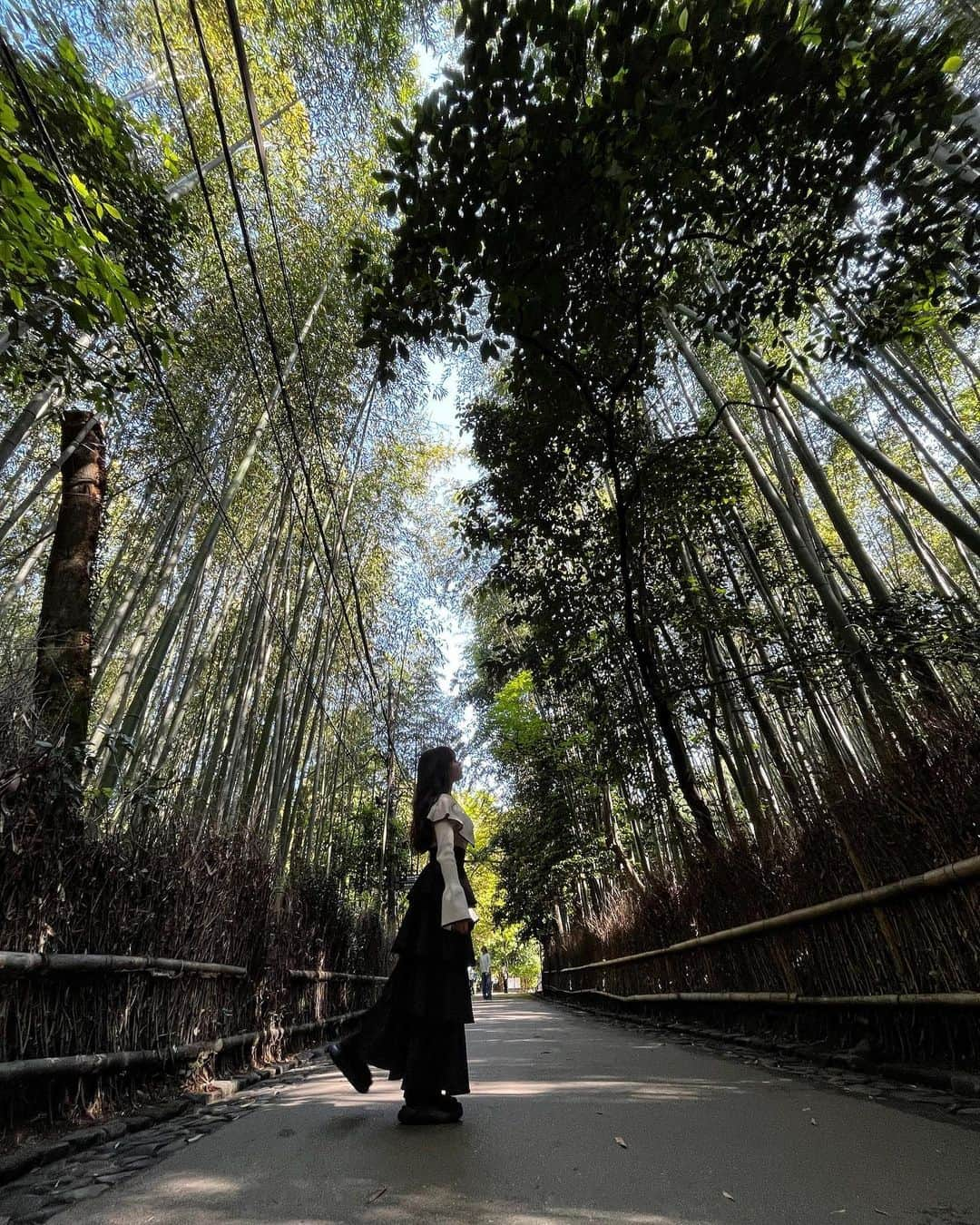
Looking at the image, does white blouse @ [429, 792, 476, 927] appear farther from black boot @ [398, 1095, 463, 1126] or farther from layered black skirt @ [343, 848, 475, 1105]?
black boot @ [398, 1095, 463, 1126]

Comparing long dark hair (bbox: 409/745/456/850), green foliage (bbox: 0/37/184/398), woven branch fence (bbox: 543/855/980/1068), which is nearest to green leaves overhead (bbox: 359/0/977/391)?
green foliage (bbox: 0/37/184/398)

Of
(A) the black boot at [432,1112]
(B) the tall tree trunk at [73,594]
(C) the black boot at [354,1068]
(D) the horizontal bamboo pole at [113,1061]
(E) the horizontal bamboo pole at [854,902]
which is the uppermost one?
(B) the tall tree trunk at [73,594]

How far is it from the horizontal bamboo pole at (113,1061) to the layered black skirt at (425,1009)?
76 centimetres

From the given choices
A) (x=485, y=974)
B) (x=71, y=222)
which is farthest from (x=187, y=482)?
(x=485, y=974)

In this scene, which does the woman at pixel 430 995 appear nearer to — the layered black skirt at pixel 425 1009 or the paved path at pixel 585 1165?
the layered black skirt at pixel 425 1009

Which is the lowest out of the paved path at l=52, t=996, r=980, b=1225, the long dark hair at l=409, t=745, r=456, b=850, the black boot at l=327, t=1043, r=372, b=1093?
the paved path at l=52, t=996, r=980, b=1225

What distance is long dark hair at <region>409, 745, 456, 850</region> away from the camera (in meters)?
2.35

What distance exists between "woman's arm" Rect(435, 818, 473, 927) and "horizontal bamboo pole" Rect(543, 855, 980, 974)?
1.53 metres

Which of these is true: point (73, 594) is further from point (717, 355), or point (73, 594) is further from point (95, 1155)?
point (717, 355)

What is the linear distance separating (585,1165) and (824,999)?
1.88 meters

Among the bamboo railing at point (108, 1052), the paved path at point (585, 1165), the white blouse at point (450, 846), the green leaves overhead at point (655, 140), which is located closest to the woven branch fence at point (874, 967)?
the paved path at point (585, 1165)

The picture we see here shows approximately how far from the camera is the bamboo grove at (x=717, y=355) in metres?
1.87

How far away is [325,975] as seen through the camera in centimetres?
514

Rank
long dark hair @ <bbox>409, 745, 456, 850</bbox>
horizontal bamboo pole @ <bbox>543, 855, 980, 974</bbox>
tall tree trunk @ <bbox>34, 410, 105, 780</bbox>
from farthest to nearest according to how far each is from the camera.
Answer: tall tree trunk @ <bbox>34, 410, 105, 780</bbox>, long dark hair @ <bbox>409, 745, 456, 850</bbox>, horizontal bamboo pole @ <bbox>543, 855, 980, 974</bbox>
